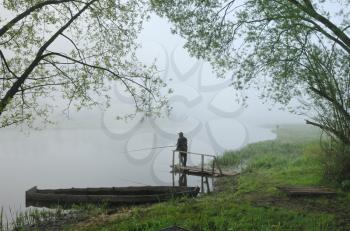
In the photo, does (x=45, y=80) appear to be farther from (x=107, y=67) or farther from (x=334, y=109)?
(x=334, y=109)

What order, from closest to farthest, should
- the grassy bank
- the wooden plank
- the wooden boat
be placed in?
the grassy bank, the wooden boat, the wooden plank

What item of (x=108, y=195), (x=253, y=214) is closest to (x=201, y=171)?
(x=108, y=195)

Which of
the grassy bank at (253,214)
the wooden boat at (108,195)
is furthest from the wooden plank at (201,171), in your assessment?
the grassy bank at (253,214)

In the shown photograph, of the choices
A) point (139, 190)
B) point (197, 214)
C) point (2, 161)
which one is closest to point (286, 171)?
point (139, 190)

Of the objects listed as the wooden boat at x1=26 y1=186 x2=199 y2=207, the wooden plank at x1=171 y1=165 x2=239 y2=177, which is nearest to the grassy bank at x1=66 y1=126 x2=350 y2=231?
the wooden boat at x1=26 y1=186 x2=199 y2=207

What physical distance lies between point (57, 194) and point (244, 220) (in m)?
13.4

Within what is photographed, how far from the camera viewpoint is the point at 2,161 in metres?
49.9

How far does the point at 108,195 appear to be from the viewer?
2084 centimetres

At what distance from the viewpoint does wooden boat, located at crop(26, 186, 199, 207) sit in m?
20.3

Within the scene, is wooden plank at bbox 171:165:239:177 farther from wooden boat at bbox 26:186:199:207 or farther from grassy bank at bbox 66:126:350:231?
grassy bank at bbox 66:126:350:231

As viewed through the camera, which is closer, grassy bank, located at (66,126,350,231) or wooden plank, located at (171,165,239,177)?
grassy bank, located at (66,126,350,231)

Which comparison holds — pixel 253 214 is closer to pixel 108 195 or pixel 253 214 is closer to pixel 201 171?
pixel 108 195

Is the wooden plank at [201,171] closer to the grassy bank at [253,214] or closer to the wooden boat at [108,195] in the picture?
the wooden boat at [108,195]

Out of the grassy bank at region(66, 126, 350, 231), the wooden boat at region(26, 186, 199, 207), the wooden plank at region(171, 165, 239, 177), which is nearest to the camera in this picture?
the grassy bank at region(66, 126, 350, 231)
